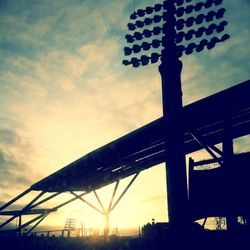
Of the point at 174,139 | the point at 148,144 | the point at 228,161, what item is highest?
the point at 148,144

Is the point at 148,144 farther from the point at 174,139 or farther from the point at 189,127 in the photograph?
the point at 174,139

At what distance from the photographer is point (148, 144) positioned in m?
8.12

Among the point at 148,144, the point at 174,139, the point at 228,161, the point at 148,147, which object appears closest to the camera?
the point at 174,139

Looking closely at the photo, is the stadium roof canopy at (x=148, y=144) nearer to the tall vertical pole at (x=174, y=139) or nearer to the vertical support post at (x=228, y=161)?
the vertical support post at (x=228, y=161)

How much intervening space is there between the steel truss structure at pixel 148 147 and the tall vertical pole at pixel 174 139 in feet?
3.15

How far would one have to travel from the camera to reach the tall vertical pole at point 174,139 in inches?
180

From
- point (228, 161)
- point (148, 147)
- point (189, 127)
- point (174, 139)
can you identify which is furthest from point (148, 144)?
point (174, 139)

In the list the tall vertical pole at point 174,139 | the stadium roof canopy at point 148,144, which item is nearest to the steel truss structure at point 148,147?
the stadium roof canopy at point 148,144

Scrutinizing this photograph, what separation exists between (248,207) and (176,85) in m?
2.54

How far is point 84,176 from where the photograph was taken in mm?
11883

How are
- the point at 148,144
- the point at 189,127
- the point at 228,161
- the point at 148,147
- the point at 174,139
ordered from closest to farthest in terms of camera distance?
the point at 174,139
the point at 228,161
the point at 189,127
the point at 148,144
the point at 148,147

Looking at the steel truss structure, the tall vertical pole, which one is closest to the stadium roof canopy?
the steel truss structure

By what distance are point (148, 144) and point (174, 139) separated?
3.32 m

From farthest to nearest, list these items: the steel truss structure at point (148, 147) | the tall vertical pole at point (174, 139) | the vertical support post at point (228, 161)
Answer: the steel truss structure at point (148, 147), the vertical support post at point (228, 161), the tall vertical pole at point (174, 139)
